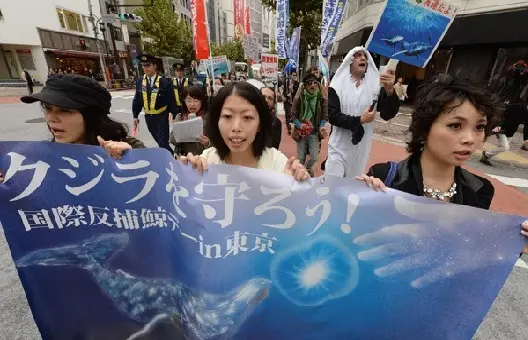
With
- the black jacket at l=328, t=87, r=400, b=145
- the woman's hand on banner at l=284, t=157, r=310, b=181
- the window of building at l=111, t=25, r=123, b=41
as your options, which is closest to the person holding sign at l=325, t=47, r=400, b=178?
the black jacket at l=328, t=87, r=400, b=145

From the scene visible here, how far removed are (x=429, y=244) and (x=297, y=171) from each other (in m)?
0.58

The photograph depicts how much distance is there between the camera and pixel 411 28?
185cm

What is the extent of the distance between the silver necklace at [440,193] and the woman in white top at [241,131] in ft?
2.06

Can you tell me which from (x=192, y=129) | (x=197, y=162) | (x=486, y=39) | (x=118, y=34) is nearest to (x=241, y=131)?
(x=197, y=162)

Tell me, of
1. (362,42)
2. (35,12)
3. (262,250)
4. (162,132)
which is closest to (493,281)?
(262,250)

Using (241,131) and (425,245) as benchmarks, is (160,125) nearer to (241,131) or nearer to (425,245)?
(241,131)

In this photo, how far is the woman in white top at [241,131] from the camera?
54.7 inches

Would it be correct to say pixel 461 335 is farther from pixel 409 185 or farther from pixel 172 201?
pixel 172 201

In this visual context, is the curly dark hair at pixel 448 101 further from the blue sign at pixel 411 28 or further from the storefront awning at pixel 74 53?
the storefront awning at pixel 74 53

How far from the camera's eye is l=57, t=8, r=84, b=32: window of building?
24109 millimetres

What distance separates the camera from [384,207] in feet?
3.62

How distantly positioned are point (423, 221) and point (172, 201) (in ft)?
3.21

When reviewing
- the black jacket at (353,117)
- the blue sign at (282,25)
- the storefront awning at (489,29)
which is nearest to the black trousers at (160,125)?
the black jacket at (353,117)

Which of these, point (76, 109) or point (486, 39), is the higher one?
point (486, 39)
